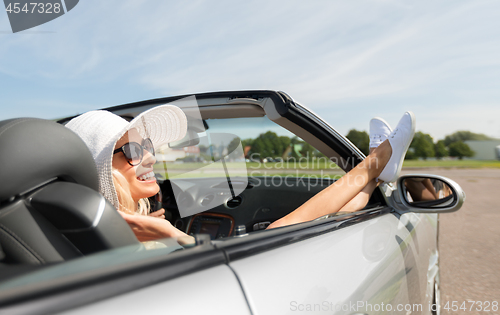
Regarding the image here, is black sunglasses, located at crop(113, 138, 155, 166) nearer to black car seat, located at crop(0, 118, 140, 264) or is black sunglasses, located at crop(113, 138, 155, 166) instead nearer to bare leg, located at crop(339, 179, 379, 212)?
black car seat, located at crop(0, 118, 140, 264)

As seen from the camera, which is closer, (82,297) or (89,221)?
(82,297)

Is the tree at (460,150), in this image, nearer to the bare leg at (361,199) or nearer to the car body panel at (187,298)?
the bare leg at (361,199)

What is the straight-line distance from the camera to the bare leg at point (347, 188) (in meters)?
1.86

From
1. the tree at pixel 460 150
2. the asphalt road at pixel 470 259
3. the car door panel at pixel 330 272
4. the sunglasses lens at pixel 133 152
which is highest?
the sunglasses lens at pixel 133 152

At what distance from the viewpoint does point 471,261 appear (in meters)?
4.60

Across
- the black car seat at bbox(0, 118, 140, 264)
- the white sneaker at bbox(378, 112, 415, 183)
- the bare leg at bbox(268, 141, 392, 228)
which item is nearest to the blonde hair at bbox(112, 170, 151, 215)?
the black car seat at bbox(0, 118, 140, 264)

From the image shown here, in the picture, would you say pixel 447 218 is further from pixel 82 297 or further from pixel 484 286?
pixel 82 297

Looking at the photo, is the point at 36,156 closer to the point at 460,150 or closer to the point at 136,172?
the point at 136,172

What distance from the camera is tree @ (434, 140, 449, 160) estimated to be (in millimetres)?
51938

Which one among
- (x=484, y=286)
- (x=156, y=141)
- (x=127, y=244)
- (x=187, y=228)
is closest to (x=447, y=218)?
(x=484, y=286)

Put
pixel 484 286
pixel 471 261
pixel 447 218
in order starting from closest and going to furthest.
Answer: pixel 484 286
pixel 471 261
pixel 447 218

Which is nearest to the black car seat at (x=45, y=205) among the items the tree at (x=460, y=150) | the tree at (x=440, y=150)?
the tree at (x=440, y=150)

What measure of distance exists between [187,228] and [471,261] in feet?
13.4

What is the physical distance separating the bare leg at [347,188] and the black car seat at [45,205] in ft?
3.75
